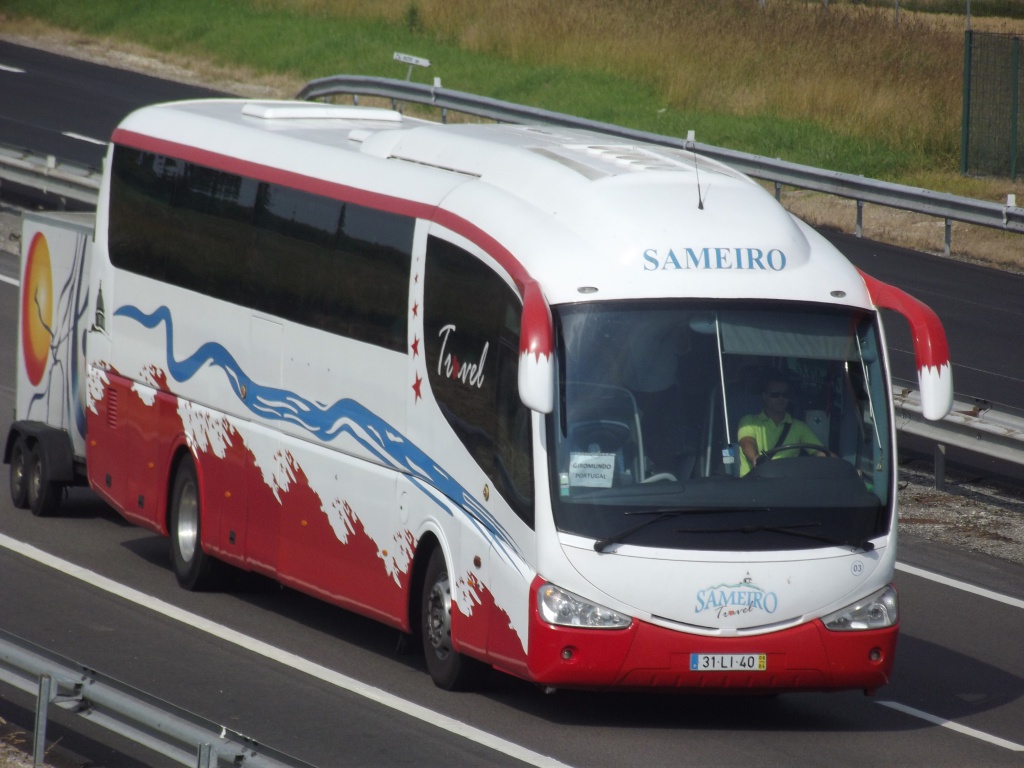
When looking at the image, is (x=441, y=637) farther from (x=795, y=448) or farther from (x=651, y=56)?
(x=651, y=56)

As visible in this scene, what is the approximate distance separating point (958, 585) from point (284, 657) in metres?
5.26

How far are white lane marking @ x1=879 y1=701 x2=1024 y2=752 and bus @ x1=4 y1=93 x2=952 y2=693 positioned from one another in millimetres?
711

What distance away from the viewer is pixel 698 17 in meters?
40.0

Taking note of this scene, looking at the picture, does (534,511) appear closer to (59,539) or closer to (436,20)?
(59,539)

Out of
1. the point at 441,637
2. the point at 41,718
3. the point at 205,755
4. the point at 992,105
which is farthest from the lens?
the point at 992,105

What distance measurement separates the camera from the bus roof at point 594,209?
9.49 metres

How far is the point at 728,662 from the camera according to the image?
9.20m

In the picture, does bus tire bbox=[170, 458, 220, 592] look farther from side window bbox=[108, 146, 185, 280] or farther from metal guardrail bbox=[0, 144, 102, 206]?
metal guardrail bbox=[0, 144, 102, 206]

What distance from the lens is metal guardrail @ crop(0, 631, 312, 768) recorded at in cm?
711

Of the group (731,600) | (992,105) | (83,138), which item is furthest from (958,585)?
(83,138)

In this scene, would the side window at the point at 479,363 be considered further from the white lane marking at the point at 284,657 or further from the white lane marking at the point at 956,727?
the white lane marking at the point at 956,727

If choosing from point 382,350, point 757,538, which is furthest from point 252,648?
point 757,538

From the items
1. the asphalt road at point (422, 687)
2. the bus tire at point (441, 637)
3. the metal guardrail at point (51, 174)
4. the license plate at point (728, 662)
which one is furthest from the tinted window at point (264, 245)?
the metal guardrail at point (51, 174)

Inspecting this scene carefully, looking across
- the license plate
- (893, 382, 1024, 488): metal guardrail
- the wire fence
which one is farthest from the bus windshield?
the wire fence
